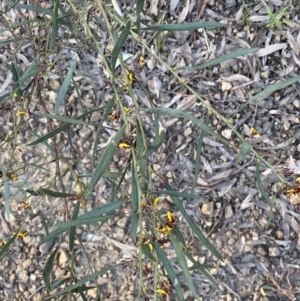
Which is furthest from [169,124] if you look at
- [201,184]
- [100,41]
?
[100,41]

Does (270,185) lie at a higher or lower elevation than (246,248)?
higher

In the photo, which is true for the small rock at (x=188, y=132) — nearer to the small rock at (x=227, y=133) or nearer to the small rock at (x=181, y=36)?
the small rock at (x=227, y=133)

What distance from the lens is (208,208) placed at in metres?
1.91

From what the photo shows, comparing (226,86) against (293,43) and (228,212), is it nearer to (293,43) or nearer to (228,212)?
(293,43)

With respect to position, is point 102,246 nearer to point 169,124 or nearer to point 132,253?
point 132,253

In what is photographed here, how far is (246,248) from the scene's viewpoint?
1.90 meters

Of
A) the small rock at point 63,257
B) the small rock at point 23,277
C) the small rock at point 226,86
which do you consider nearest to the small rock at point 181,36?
the small rock at point 226,86

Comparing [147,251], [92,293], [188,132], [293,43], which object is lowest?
[92,293]

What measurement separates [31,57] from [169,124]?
2.01 feet

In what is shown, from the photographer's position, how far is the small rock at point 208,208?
1913 mm

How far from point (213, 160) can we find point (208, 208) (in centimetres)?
18

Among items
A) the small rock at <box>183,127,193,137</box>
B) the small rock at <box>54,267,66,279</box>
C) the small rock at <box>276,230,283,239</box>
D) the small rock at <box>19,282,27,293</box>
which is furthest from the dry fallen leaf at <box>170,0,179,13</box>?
the small rock at <box>19,282,27,293</box>

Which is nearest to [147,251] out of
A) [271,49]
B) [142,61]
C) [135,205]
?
[135,205]

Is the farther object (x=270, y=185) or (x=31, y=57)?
(x=31, y=57)
